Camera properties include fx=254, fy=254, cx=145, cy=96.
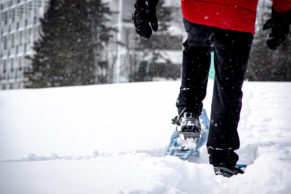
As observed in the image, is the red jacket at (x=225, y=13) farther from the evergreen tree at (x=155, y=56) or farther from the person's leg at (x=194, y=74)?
the evergreen tree at (x=155, y=56)

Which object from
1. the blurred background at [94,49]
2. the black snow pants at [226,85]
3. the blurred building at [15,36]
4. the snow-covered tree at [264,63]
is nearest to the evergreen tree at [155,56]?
the blurred background at [94,49]

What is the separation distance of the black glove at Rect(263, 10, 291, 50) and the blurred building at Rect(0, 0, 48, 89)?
118ft

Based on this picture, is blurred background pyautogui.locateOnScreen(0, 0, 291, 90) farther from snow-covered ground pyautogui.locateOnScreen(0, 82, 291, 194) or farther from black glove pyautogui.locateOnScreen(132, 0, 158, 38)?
black glove pyautogui.locateOnScreen(132, 0, 158, 38)

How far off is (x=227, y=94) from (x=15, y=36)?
45014 mm

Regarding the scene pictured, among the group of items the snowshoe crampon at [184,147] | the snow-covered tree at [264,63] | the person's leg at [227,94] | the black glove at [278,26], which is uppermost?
the snow-covered tree at [264,63]

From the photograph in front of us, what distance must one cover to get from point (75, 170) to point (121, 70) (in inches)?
745

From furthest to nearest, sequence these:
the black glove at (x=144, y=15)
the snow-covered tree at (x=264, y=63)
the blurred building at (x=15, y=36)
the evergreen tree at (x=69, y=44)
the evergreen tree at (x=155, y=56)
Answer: the blurred building at (x=15, y=36) → the evergreen tree at (x=155, y=56) → the evergreen tree at (x=69, y=44) → the snow-covered tree at (x=264, y=63) → the black glove at (x=144, y=15)

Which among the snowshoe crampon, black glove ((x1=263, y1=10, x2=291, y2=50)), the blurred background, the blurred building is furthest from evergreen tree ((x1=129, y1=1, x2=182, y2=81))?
the blurred building

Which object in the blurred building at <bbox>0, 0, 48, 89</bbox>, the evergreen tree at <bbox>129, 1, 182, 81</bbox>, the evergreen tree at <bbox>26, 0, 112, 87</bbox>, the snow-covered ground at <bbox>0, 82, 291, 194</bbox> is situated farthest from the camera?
the blurred building at <bbox>0, 0, 48, 89</bbox>

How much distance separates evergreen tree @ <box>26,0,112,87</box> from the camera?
57.2 feet

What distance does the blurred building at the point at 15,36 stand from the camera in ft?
118

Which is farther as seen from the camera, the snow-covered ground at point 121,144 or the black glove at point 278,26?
the black glove at point 278,26

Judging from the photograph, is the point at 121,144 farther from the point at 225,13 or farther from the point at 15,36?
the point at 15,36

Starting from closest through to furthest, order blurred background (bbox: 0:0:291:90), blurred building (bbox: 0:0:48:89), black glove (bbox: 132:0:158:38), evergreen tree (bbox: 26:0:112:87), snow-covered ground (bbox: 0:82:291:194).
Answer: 1. snow-covered ground (bbox: 0:82:291:194)
2. black glove (bbox: 132:0:158:38)
3. evergreen tree (bbox: 26:0:112:87)
4. blurred background (bbox: 0:0:291:90)
5. blurred building (bbox: 0:0:48:89)
